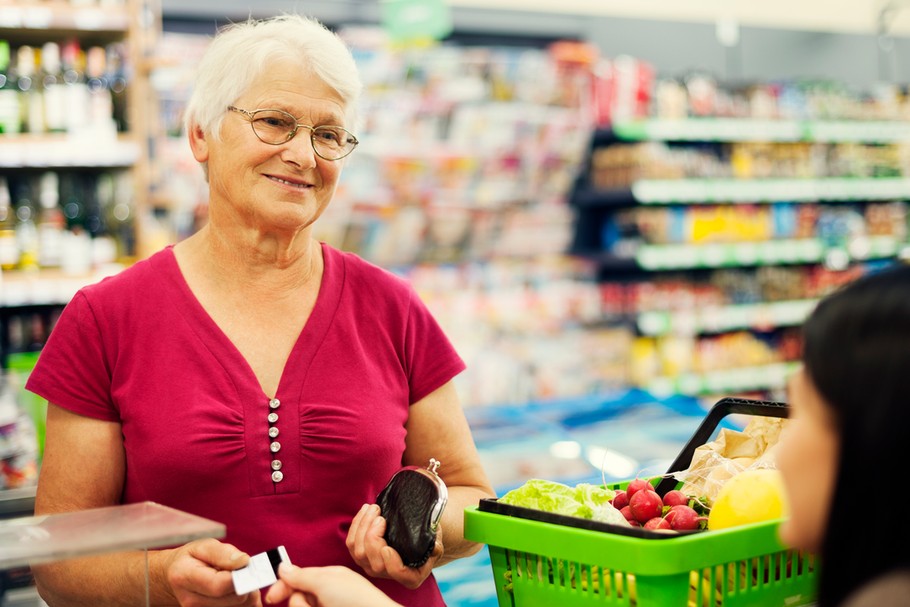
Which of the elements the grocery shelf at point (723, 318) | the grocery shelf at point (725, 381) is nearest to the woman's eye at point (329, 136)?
the grocery shelf at point (723, 318)

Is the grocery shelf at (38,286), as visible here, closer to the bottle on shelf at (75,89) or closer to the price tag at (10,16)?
the bottle on shelf at (75,89)

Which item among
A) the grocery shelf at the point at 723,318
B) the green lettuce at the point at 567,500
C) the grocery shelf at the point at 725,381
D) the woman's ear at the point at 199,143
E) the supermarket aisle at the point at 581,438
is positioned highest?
the woman's ear at the point at 199,143

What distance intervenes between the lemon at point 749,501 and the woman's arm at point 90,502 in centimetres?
70

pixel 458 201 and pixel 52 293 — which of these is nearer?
pixel 52 293

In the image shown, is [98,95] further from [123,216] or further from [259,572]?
[259,572]

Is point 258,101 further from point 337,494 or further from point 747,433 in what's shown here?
point 747,433

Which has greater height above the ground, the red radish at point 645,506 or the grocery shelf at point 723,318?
the red radish at point 645,506

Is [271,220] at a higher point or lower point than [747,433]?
A: higher

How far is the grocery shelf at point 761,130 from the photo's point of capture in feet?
22.2

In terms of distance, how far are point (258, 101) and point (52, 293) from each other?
8.10 ft

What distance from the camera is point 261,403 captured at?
1738mm

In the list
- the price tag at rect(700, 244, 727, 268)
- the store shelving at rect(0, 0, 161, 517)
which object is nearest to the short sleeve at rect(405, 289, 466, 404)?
the store shelving at rect(0, 0, 161, 517)

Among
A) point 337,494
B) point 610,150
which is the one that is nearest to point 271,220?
point 337,494

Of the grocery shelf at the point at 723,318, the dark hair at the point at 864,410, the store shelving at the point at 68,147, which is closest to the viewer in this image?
the dark hair at the point at 864,410
